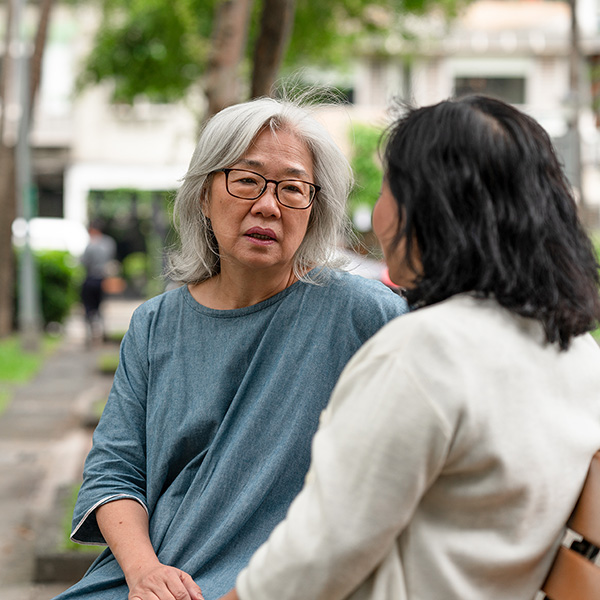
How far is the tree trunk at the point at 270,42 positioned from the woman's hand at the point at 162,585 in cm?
370

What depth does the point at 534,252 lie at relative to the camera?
54.4 inches

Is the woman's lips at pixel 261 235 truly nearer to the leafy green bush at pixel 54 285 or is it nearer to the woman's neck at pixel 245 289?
the woman's neck at pixel 245 289

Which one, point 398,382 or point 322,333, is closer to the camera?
point 398,382

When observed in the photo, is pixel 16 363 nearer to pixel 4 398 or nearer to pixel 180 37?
pixel 4 398

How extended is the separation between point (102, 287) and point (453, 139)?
13.1m

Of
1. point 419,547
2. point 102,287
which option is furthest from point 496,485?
point 102,287

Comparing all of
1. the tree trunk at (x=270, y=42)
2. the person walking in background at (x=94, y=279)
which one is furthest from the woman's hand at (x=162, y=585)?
the person walking in background at (x=94, y=279)

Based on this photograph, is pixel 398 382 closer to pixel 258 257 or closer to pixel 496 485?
pixel 496 485

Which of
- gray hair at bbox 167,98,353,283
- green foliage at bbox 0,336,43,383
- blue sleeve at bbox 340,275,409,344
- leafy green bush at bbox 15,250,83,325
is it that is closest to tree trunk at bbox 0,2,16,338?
green foliage at bbox 0,336,43,383

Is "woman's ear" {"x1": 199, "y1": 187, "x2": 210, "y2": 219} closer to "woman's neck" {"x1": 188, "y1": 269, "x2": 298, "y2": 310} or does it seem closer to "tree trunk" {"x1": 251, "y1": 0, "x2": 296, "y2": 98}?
"woman's neck" {"x1": 188, "y1": 269, "x2": 298, "y2": 310}

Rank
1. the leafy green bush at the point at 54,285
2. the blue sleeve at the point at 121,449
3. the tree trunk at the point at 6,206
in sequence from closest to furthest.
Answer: the blue sleeve at the point at 121,449 → the tree trunk at the point at 6,206 → the leafy green bush at the point at 54,285

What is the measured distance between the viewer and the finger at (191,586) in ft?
5.99

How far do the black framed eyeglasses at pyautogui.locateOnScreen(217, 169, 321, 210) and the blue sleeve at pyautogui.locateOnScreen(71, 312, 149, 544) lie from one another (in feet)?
1.32

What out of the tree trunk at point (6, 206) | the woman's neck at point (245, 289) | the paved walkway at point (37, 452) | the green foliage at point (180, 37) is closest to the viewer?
the woman's neck at point (245, 289)
